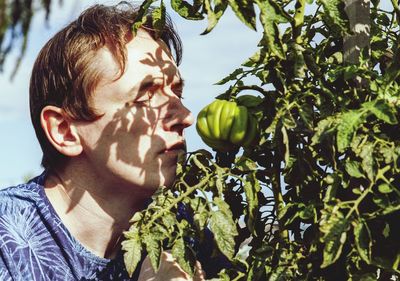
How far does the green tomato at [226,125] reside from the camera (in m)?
1.73

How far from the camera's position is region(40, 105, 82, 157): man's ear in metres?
2.35

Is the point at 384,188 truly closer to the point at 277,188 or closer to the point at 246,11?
the point at 277,188

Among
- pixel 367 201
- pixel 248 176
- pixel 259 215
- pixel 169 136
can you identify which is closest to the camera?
pixel 367 201

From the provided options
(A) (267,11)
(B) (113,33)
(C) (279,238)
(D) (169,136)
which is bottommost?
(C) (279,238)

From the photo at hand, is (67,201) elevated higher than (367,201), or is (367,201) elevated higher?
(67,201)

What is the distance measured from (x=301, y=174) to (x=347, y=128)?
28 cm

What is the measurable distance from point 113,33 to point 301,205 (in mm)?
1007

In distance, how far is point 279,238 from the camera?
1750 mm

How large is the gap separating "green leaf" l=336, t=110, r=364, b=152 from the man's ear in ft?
3.67

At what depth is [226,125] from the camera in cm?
174

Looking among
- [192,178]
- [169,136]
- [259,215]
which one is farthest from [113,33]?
[259,215]

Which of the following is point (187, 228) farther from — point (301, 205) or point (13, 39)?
point (13, 39)

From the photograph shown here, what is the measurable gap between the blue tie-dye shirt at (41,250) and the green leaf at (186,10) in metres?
0.99

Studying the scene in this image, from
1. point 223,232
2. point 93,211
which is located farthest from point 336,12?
point 93,211
